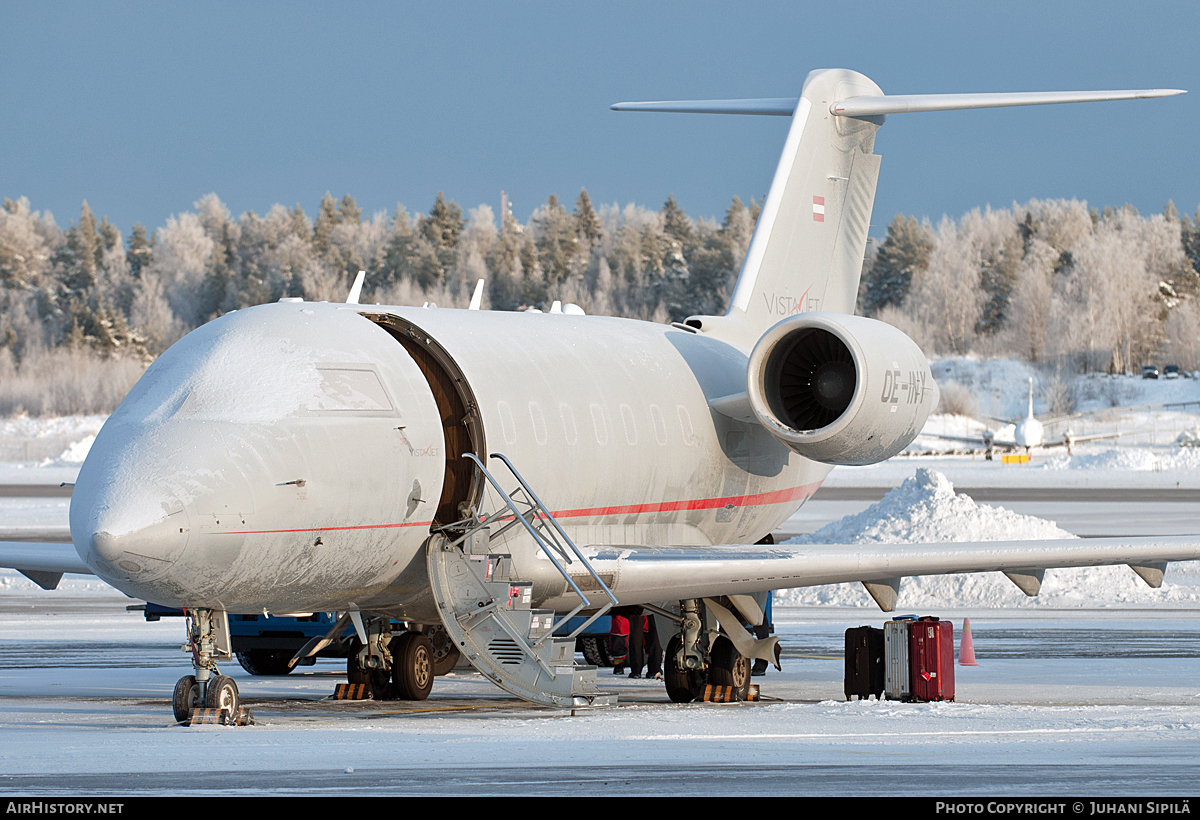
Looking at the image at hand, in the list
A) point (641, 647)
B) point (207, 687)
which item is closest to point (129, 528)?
point (207, 687)

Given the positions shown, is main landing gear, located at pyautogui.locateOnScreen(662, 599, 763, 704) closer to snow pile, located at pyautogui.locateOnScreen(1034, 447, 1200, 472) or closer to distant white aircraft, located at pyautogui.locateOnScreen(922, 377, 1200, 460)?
snow pile, located at pyautogui.locateOnScreen(1034, 447, 1200, 472)

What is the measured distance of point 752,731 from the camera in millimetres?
12188

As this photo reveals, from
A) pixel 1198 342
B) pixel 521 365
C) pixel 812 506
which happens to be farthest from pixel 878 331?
pixel 1198 342

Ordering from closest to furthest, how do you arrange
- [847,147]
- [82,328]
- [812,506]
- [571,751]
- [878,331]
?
[571,751] < [878,331] < [847,147] < [812,506] < [82,328]

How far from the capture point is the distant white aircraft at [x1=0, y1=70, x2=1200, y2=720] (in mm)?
11930

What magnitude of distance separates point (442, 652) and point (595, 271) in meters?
124

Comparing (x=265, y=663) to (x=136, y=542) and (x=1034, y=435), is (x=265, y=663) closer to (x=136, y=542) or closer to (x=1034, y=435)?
(x=136, y=542)

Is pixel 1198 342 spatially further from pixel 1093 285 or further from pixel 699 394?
pixel 699 394

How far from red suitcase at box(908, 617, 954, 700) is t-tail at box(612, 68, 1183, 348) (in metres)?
5.13

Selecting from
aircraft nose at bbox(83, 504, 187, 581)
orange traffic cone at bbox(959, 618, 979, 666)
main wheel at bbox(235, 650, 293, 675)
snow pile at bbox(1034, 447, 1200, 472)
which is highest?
snow pile at bbox(1034, 447, 1200, 472)

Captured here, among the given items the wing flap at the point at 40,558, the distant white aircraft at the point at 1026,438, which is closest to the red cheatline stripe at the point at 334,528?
the wing flap at the point at 40,558

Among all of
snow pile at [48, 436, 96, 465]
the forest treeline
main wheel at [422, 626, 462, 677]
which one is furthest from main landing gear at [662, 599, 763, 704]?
the forest treeline

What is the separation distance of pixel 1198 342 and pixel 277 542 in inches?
5064

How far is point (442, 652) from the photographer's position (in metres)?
18.0
